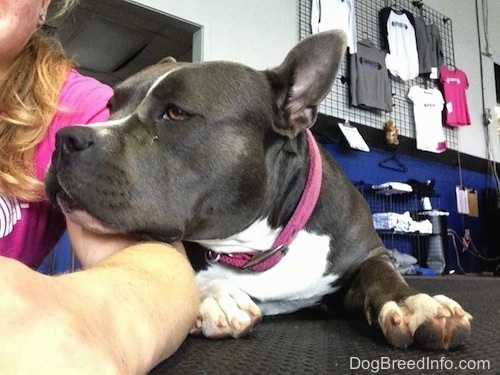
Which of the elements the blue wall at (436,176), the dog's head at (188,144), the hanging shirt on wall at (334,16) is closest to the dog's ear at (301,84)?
the dog's head at (188,144)

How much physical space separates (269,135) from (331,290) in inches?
16.4

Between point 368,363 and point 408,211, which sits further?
point 408,211

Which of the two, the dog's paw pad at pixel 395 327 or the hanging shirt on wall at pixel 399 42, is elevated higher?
the hanging shirt on wall at pixel 399 42

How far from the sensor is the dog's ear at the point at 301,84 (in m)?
1.29

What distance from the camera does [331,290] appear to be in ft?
4.56

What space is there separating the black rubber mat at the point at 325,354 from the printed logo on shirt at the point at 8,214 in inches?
16.0

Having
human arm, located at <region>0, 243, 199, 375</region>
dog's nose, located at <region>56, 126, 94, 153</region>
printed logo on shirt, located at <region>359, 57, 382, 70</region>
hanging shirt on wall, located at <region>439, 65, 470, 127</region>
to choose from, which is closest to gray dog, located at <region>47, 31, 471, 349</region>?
dog's nose, located at <region>56, 126, 94, 153</region>

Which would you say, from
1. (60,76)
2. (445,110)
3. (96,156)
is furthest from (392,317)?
(445,110)

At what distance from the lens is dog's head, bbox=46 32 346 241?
3.32ft

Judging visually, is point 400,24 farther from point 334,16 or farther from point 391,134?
point 391,134

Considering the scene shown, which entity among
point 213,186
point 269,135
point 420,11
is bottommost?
point 213,186

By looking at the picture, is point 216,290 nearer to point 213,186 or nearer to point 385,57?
point 213,186

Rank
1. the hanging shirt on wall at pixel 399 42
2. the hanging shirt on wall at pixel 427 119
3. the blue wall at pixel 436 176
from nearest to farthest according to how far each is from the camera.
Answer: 1. the blue wall at pixel 436 176
2. the hanging shirt on wall at pixel 399 42
3. the hanging shirt on wall at pixel 427 119

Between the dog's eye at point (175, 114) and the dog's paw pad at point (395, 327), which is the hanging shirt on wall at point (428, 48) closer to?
the dog's eye at point (175, 114)
